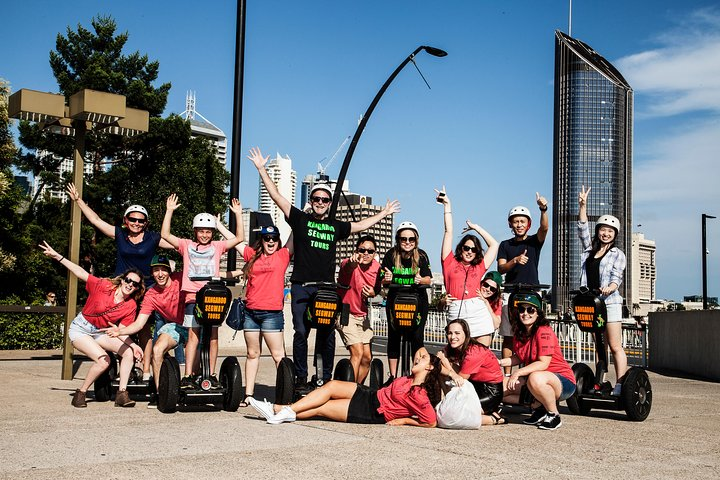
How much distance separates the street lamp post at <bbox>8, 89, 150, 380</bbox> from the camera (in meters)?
10.6

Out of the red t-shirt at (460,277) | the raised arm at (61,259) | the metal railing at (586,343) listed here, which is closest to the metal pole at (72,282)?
the raised arm at (61,259)

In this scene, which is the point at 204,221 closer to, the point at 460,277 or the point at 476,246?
the point at 460,277

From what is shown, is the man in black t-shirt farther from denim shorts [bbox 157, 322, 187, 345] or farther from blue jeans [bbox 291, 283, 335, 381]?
denim shorts [bbox 157, 322, 187, 345]

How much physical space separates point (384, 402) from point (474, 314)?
143cm

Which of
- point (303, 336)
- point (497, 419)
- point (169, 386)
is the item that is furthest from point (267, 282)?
point (497, 419)

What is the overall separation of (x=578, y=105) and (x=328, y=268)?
624 ft

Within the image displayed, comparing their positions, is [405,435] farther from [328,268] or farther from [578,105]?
[578,105]

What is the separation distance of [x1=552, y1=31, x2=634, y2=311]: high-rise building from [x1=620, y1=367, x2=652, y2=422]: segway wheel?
181m

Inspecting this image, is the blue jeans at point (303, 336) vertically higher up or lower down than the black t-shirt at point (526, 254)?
lower down

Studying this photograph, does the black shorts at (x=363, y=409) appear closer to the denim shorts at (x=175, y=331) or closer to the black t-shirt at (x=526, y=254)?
the denim shorts at (x=175, y=331)

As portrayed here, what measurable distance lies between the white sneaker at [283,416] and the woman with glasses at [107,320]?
6.72 feet

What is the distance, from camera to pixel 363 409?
22.1ft

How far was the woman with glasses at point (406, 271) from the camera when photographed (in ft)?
25.4

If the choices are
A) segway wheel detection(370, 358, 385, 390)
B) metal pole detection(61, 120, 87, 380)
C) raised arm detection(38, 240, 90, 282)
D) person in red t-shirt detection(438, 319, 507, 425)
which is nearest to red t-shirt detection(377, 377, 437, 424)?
person in red t-shirt detection(438, 319, 507, 425)
